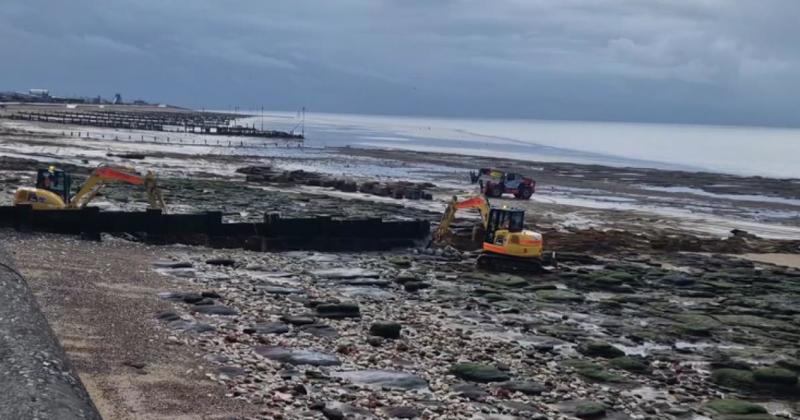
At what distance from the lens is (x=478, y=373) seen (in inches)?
606

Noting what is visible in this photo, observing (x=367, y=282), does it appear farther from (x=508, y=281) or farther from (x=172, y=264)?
(x=172, y=264)

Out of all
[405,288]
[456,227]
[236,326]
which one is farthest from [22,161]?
[236,326]

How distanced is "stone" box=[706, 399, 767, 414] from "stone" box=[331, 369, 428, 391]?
4859 mm

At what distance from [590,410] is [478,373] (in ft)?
7.36

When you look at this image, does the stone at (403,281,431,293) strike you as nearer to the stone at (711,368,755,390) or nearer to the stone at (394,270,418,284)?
the stone at (394,270,418,284)

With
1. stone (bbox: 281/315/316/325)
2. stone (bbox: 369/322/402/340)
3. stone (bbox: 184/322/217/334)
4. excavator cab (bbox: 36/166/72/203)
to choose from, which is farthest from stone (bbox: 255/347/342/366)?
excavator cab (bbox: 36/166/72/203)

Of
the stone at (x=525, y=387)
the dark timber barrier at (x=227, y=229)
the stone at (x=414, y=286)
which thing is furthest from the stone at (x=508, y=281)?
the stone at (x=525, y=387)

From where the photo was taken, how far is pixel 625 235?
38.7m

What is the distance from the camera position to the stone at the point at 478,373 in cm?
1523

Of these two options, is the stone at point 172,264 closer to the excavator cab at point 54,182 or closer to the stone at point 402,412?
the excavator cab at point 54,182

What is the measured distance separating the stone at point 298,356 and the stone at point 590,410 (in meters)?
4.26

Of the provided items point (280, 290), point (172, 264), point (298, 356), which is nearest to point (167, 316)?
point (298, 356)

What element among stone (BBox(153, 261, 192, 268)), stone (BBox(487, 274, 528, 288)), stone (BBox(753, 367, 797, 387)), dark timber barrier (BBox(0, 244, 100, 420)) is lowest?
stone (BBox(153, 261, 192, 268))

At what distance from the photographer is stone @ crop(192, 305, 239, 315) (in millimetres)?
18609
